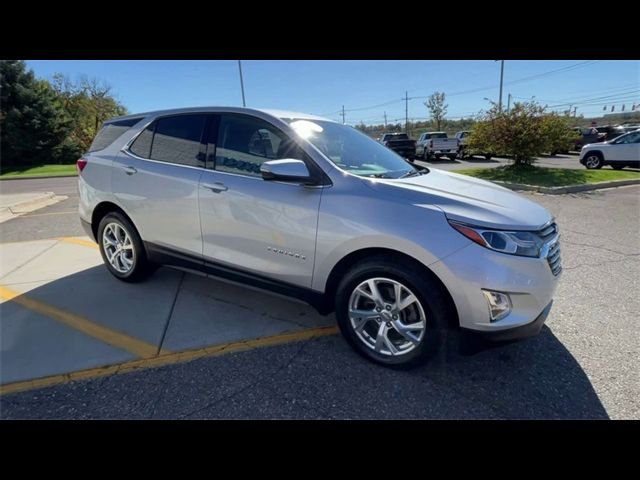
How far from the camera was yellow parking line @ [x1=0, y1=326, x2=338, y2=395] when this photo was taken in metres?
2.39

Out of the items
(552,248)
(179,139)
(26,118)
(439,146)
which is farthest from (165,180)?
(26,118)

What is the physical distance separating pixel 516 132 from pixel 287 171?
12.9 meters

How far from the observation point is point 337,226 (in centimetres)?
245

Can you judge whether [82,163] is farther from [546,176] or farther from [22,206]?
[546,176]

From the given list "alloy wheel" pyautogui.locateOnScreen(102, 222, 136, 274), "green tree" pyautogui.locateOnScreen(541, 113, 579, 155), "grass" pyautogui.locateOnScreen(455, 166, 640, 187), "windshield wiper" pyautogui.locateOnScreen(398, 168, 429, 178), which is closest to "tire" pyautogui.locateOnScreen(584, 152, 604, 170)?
"grass" pyautogui.locateOnScreen(455, 166, 640, 187)

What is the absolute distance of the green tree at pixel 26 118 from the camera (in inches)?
1064

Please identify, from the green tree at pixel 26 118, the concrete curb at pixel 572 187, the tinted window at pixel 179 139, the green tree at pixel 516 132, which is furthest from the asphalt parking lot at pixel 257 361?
the green tree at pixel 26 118

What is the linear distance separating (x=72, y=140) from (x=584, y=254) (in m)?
37.1

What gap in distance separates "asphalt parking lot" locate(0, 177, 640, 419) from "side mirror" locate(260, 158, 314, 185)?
1.35 meters

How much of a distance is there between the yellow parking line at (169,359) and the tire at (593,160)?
1726 cm

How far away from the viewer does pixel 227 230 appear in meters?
2.96
